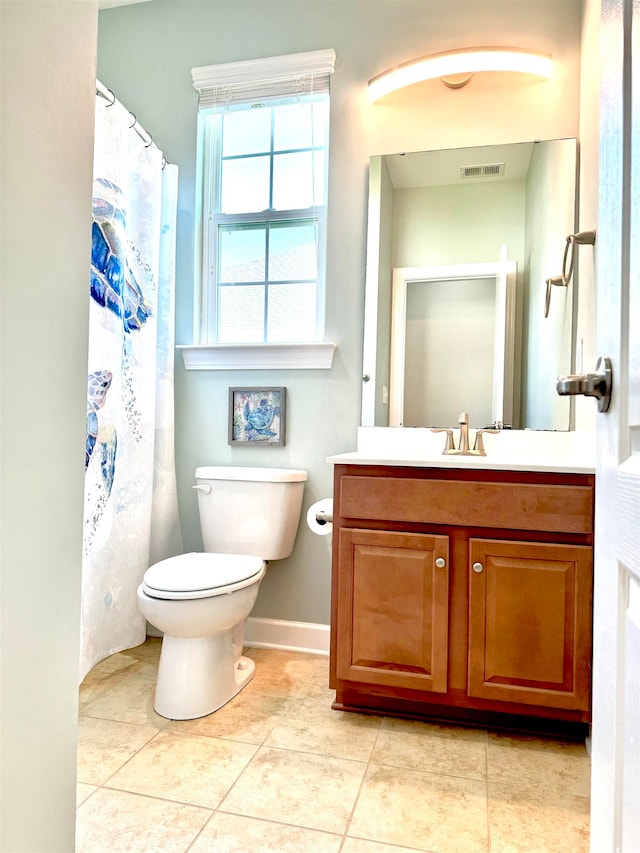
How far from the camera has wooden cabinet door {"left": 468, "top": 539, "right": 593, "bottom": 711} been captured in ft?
5.11

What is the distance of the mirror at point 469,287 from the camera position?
2039 mm

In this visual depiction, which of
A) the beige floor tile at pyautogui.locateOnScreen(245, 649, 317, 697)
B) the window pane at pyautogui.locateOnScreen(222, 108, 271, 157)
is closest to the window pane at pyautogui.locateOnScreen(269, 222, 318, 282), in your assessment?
the window pane at pyautogui.locateOnScreen(222, 108, 271, 157)

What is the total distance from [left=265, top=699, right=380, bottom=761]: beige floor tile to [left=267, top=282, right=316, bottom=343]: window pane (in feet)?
4.62

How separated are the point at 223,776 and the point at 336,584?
0.61 metres

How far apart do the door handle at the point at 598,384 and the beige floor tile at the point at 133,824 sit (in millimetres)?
1242

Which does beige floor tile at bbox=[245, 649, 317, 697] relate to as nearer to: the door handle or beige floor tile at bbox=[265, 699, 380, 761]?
beige floor tile at bbox=[265, 699, 380, 761]

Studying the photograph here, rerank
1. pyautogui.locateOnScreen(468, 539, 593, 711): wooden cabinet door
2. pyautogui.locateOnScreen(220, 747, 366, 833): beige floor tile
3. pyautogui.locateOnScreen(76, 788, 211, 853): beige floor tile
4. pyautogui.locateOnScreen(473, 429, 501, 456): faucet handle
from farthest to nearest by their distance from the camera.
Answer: pyautogui.locateOnScreen(473, 429, 501, 456): faucet handle < pyautogui.locateOnScreen(468, 539, 593, 711): wooden cabinet door < pyautogui.locateOnScreen(220, 747, 366, 833): beige floor tile < pyautogui.locateOnScreen(76, 788, 211, 853): beige floor tile

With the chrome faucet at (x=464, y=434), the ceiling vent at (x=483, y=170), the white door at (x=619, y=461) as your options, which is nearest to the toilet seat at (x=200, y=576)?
the chrome faucet at (x=464, y=434)

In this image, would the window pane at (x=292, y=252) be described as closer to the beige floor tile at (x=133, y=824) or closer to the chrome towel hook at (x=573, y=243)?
the chrome towel hook at (x=573, y=243)

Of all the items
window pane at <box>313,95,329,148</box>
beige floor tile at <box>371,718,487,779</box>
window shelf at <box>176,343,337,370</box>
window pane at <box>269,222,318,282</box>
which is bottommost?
beige floor tile at <box>371,718,487,779</box>

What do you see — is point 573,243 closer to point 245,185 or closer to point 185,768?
point 245,185

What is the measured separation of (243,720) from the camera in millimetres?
1734

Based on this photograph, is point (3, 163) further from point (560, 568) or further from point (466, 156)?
point (466, 156)

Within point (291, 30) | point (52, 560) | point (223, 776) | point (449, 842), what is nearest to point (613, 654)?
point (52, 560)
